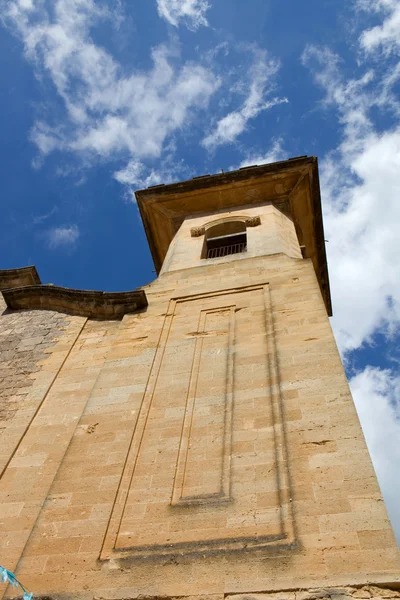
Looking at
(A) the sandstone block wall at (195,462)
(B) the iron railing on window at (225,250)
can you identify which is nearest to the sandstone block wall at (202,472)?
(A) the sandstone block wall at (195,462)

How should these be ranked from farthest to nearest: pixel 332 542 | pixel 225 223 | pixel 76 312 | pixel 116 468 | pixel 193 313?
pixel 225 223 → pixel 76 312 → pixel 193 313 → pixel 116 468 → pixel 332 542

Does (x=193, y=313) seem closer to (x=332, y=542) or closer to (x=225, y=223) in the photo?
(x=332, y=542)

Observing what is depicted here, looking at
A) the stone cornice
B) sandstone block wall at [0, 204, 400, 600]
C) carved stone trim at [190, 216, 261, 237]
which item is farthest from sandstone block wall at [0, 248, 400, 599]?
carved stone trim at [190, 216, 261, 237]

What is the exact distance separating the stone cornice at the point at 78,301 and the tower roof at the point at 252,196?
6.28m

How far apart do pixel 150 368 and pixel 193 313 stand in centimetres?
174

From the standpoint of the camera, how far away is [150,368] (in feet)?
23.9

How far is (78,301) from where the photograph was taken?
9.73 m

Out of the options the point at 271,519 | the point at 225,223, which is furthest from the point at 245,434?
the point at 225,223

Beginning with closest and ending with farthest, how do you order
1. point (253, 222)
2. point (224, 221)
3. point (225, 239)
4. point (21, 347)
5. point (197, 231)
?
point (21, 347) → point (253, 222) → point (197, 231) → point (225, 239) → point (224, 221)

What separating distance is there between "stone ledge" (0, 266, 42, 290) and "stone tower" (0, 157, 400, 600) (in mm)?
2833

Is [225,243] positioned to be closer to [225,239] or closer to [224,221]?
[225,239]

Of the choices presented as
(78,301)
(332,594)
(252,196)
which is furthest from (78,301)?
(252,196)

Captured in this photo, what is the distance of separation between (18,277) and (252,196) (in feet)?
21.6

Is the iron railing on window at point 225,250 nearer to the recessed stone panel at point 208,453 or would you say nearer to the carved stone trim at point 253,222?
the carved stone trim at point 253,222
